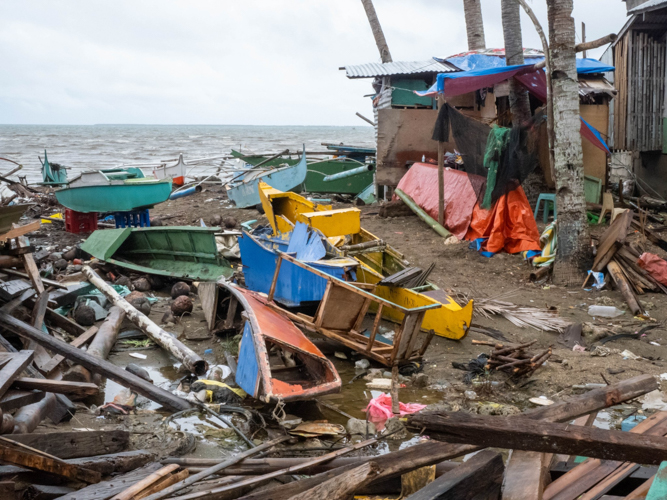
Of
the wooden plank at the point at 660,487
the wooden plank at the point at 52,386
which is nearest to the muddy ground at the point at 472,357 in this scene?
the wooden plank at the point at 52,386

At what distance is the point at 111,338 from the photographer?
7.45 m

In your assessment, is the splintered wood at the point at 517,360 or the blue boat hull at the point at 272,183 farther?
the blue boat hull at the point at 272,183

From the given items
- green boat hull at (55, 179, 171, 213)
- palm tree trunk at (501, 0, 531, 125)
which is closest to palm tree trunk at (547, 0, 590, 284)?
palm tree trunk at (501, 0, 531, 125)

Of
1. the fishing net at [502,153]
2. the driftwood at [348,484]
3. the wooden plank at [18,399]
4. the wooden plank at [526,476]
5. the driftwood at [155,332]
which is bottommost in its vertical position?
the driftwood at [155,332]

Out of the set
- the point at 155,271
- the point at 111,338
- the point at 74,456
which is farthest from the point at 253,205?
the point at 74,456

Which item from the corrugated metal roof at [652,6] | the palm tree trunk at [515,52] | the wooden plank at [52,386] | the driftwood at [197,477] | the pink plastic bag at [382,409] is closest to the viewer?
the driftwood at [197,477]

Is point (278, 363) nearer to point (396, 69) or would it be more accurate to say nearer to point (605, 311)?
point (605, 311)

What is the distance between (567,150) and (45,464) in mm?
8222

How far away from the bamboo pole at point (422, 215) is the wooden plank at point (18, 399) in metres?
8.80

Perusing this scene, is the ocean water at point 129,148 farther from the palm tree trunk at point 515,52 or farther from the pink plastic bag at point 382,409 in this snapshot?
the pink plastic bag at point 382,409

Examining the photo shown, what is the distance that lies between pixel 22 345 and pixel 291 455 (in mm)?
3626

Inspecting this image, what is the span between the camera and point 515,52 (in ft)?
39.0

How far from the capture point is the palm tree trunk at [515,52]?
11336 millimetres

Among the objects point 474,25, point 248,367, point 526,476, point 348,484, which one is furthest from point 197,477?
point 474,25
